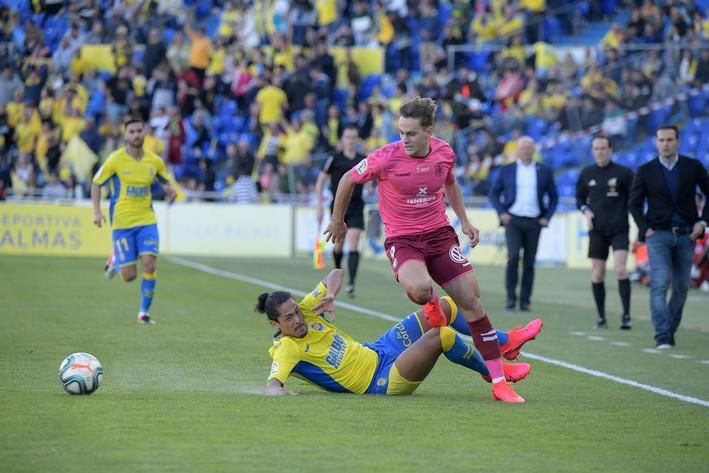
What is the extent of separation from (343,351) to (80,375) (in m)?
1.79

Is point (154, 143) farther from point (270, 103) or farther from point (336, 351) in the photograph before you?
point (336, 351)

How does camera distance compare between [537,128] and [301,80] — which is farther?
[301,80]

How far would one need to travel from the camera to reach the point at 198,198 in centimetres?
3144

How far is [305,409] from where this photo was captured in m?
8.73

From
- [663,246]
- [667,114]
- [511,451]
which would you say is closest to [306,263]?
[667,114]

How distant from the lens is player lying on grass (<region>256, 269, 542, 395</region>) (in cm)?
918

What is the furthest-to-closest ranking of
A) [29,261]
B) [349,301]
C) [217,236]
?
[217,236] → [29,261] → [349,301]

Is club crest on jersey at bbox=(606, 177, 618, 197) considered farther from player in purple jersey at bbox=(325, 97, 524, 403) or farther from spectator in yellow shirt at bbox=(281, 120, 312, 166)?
spectator in yellow shirt at bbox=(281, 120, 312, 166)

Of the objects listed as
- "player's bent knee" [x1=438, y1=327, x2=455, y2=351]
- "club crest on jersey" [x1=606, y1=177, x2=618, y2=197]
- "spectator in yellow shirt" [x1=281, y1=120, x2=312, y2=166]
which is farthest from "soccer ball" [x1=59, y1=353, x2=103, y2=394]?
"spectator in yellow shirt" [x1=281, y1=120, x2=312, y2=166]

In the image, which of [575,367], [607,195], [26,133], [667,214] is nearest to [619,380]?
[575,367]

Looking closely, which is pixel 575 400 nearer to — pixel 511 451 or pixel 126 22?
pixel 511 451

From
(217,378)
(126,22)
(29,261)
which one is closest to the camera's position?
(217,378)

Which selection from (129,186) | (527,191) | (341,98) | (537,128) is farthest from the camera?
(341,98)

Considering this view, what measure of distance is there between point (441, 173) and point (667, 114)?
61.0ft
